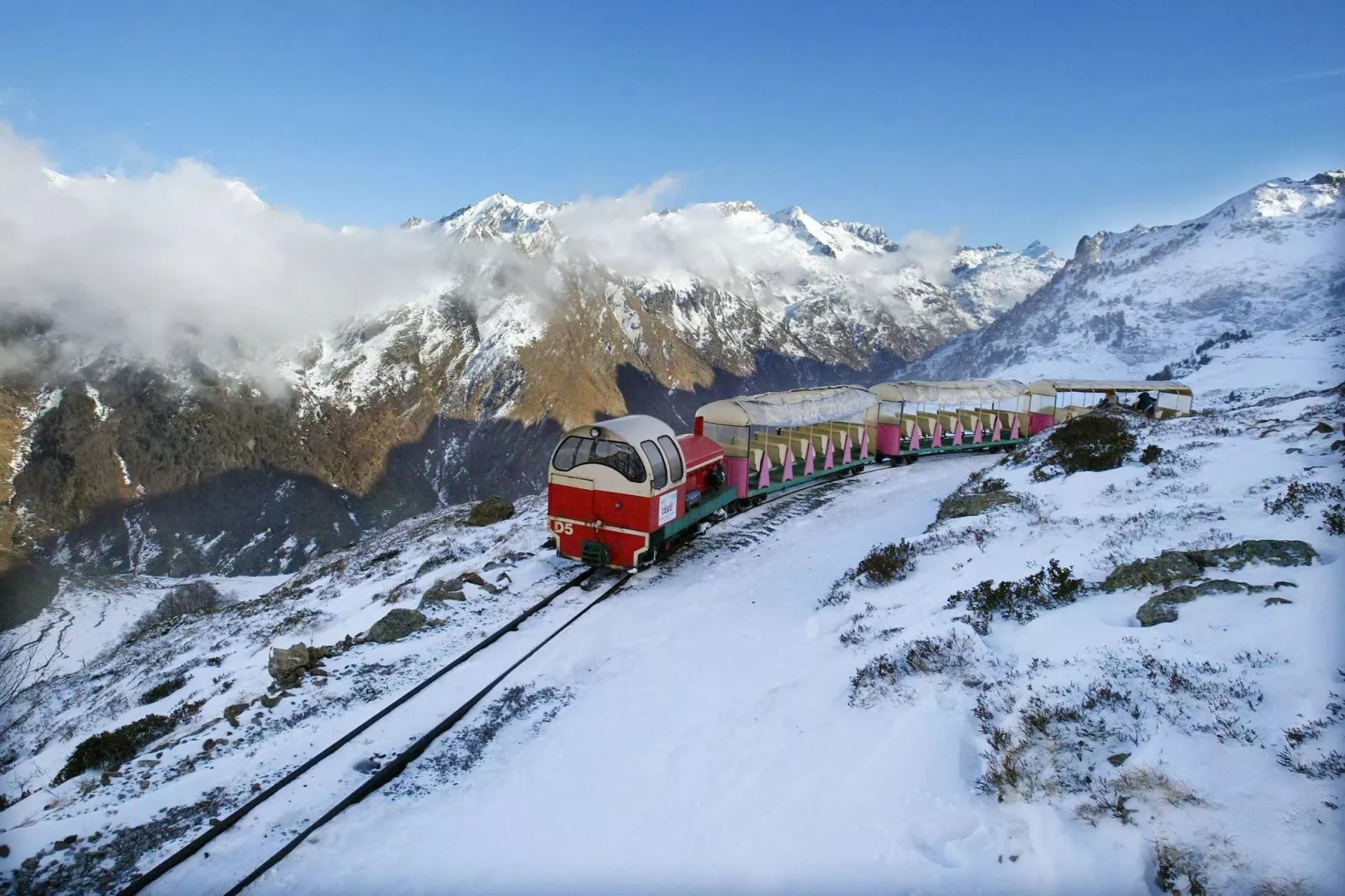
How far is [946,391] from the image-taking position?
31.6m

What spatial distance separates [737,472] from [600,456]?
5.63m

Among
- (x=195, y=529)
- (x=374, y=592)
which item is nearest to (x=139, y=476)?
(x=195, y=529)

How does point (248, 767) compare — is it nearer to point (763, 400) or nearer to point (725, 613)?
point (725, 613)

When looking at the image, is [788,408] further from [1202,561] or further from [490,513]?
[490,513]

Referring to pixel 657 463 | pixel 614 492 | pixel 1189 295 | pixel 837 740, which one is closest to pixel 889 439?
pixel 657 463

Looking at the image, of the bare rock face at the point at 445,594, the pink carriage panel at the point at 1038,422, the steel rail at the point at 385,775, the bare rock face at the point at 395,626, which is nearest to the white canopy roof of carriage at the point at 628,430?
the bare rock face at the point at 445,594

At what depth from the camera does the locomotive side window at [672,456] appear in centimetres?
1569

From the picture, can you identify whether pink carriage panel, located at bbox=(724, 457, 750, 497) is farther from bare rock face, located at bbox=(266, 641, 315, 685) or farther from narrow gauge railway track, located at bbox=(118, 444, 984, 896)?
bare rock face, located at bbox=(266, 641, 315, 685)

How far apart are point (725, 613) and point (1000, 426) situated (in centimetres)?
2913

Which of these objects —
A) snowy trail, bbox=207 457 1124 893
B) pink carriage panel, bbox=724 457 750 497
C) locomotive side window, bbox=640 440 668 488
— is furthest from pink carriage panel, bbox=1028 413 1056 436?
snowy trail, bbox=207 457 1124 893

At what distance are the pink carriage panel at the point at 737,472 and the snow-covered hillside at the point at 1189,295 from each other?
128544 mm

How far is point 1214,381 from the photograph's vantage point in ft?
244

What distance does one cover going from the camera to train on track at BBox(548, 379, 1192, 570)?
1505 cm

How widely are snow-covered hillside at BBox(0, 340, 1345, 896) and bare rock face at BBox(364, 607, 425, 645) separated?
0.83 ft
